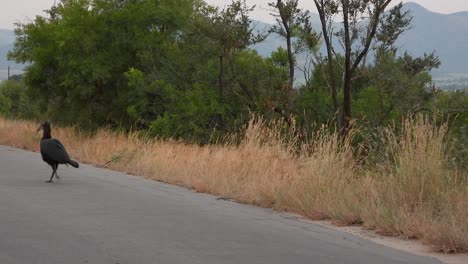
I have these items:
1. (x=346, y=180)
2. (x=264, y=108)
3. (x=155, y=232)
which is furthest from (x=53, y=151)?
(x=264, y=108)

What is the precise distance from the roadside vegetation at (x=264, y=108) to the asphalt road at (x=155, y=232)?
2.70 ft

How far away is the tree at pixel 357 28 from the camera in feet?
54.4

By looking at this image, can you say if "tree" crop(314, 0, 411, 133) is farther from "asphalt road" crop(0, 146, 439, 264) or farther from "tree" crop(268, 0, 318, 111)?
"asphalt road" crop(0, 146, 439, 264)

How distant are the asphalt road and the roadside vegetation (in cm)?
82

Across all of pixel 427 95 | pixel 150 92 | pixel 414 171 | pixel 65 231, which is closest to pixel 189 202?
pixel 65 231

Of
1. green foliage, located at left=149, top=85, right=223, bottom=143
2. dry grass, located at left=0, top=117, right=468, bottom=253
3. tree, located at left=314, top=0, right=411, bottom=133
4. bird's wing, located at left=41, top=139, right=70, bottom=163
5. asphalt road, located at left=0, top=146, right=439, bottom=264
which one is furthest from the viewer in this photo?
green foliage, located at left=149, top=85, right=223, bottom=143

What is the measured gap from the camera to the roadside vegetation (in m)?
8.80

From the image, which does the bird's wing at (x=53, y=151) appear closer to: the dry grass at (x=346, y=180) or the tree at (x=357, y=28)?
the dry grass at (x=346, y=180)

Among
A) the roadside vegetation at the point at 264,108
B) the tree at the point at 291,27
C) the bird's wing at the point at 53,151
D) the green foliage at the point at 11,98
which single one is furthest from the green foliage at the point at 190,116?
the green foliage at the point at 11,98

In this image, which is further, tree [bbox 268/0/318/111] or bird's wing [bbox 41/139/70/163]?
tree [bbox 268/0/318/111]

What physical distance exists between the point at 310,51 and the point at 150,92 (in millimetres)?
6171

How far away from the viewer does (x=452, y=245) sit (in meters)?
6.85

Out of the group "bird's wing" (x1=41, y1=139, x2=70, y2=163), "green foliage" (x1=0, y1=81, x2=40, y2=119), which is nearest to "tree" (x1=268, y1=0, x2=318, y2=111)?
"bird's wing" (x1=41, y1=139, x2=70, y2=163)

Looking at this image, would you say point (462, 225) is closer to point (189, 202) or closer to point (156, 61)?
point (189, 202)
